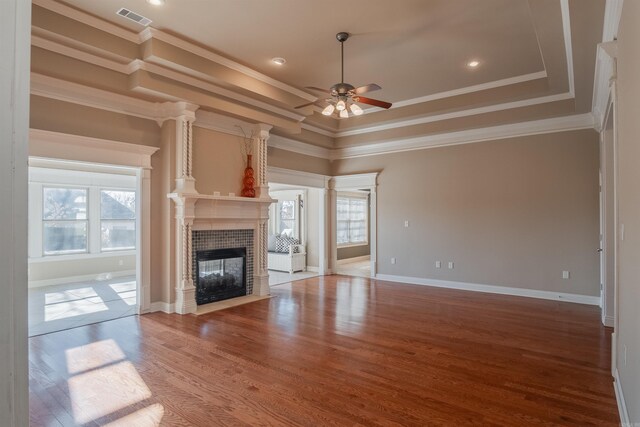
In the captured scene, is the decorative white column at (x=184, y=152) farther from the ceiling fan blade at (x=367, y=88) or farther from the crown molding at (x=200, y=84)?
the ceiling fan blade at (x=367, y=88)

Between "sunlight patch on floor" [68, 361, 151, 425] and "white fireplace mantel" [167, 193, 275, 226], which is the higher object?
"white fireplace mantel" [167, 193, 275, 226]

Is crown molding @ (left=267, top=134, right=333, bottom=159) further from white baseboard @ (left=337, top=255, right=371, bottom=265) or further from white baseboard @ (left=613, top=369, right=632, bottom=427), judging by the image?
white baseboard @ (left=613, top=369, right=632, bottom=427)

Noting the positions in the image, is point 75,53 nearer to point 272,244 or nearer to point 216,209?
point 216,209

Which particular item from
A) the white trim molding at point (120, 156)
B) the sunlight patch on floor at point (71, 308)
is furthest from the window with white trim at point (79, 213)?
the white trim molding at point (120, 156)

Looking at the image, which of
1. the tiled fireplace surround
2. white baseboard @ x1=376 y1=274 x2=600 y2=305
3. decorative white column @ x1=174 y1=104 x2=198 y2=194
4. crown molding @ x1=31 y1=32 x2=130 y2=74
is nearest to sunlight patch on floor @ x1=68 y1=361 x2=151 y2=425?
the tiled fireplace surround

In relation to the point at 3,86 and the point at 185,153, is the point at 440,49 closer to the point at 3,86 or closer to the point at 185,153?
the point at 185,153

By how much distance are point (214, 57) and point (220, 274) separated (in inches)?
128

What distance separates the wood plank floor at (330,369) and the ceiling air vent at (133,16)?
11.6 ft

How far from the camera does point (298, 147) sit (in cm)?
791

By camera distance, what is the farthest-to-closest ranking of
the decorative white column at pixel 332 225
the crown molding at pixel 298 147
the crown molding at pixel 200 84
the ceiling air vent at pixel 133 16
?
the decorative white column at pixel 332 225 → the crown molding at pixel 298 147 → the crown molding at pixel 200 84 → the ceiling air vent at pixel 133 16

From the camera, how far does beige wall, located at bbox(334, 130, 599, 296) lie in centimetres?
593

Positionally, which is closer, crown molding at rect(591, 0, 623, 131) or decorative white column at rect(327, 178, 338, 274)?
crown molding at rect(591, 0, 623, 131)

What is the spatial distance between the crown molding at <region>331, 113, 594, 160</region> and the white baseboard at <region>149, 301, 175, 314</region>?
5013 mm

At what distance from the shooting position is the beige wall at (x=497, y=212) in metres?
5.93
